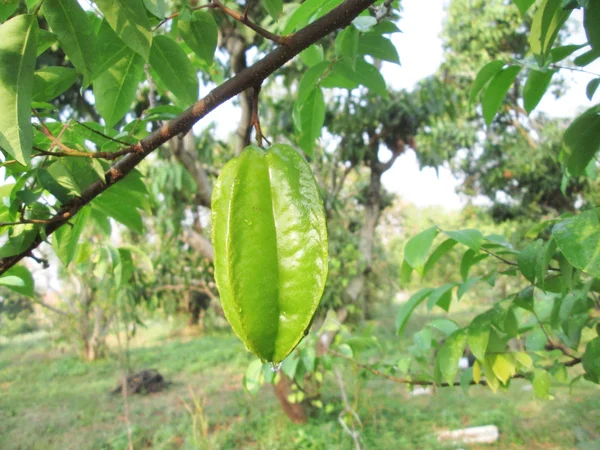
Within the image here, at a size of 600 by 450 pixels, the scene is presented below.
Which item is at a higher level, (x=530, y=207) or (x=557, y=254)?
(x=530, y=207)

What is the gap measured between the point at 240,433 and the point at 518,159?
231 inches

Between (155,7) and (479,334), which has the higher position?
(155,7)

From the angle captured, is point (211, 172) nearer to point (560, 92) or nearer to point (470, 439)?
point (470, 439)

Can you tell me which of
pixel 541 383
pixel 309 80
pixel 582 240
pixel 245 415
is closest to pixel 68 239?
pixel 309 80

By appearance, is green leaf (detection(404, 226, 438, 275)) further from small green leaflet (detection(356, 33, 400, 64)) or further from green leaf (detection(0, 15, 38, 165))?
green leaf (detection(0, 15, 38, 165))

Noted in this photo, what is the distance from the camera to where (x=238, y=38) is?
3.44 meters

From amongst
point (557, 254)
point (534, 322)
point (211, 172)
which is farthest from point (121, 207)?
point (211, 172)

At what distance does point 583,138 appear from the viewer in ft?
2.58

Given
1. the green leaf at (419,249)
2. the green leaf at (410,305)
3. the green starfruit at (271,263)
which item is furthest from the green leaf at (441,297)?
the green starfruit at (271,263)

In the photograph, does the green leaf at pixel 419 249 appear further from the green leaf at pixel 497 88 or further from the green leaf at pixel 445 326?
the green leaf at pixel 445 326

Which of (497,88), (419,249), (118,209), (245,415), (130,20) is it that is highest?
(497,88)

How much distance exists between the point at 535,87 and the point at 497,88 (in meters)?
0.07

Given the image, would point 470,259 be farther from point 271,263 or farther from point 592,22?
point 271,263

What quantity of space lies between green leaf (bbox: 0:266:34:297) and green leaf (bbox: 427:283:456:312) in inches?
34.4
